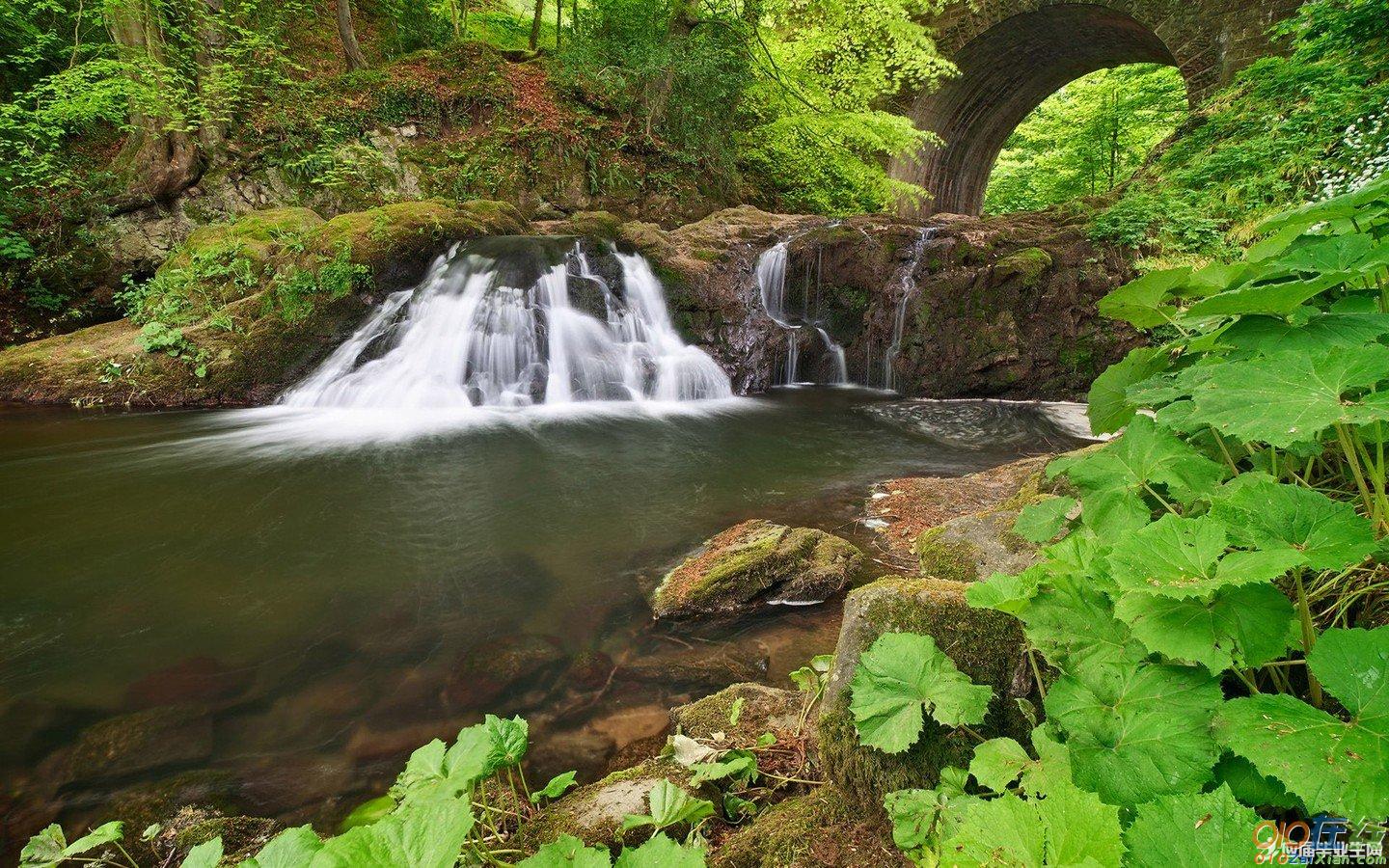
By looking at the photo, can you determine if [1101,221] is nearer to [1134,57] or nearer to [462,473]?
[1134,57]

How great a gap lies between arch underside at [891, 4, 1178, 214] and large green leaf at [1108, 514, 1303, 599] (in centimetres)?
1484

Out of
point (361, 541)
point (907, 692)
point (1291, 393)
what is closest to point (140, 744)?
point (361, 541)

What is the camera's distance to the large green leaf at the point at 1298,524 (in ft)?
2.69

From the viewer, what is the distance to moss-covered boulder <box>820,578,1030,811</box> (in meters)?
1.25

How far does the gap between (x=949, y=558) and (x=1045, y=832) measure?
1804 millimetres

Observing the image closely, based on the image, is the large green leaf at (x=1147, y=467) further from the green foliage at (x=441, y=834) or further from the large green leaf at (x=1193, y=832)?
the green foliage at (x=441, y=834)

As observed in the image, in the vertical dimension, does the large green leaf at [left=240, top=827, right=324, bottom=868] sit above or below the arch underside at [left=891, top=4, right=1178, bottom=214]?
below

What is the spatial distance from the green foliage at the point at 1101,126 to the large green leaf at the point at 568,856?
56.9ft

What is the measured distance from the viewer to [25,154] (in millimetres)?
9336

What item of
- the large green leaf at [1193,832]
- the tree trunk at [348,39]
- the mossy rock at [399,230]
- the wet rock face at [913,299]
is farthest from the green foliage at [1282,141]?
the tree trunk at [348,39]

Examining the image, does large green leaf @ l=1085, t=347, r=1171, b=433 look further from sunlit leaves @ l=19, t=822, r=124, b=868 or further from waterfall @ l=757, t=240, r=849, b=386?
waterfall @ l=757, t=240, r=849, b=386

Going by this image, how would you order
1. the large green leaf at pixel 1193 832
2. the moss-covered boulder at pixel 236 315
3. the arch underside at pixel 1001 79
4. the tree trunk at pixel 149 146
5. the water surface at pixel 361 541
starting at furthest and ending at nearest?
1. the arch underside at pixel 1001 79
2. the tree trunk at pixel 149 146
3. the moss-covered boulder at pixel 236 315
4. the water surface at pixel 361 541
5. the large green leaf at pixel 1193 832

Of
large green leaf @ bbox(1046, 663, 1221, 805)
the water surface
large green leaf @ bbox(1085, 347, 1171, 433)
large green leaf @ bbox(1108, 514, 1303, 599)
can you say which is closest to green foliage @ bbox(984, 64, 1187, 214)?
the water surface

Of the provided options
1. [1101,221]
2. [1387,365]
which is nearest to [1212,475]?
[1387,365]
